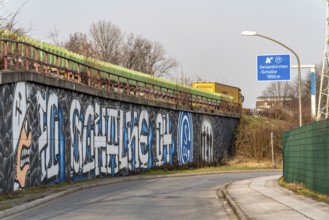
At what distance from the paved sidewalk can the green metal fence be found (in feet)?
2.45

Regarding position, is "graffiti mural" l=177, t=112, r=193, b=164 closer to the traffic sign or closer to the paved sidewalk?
the traffic sign

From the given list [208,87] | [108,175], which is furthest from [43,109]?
[208,87]

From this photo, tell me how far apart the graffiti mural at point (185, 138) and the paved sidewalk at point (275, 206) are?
2280 cm

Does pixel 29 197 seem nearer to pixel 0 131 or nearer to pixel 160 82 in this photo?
pixel 0 131

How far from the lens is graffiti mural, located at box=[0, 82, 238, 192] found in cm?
2061

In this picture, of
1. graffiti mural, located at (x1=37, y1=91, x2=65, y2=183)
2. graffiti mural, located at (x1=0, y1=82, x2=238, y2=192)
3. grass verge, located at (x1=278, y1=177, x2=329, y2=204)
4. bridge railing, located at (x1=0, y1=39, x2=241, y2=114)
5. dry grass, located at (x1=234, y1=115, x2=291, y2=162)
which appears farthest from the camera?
dry grass, located at (x1=234, y1=115, x2=291, y2=162)

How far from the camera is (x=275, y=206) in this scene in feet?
47.4

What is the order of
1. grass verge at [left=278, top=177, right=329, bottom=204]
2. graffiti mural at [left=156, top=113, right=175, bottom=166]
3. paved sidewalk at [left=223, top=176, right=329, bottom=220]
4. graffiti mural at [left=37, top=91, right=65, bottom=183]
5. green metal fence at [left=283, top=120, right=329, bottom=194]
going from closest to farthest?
paved sidewalk at [left=223, top=176, right=329, bottom=220] → grass verge at [left=278, top=177, right=329, bottom=204] → green metal fence at [left=283, top=120, right=329, bottom=194] → graffiti mural at [left=37, top=91, right=65, bottom=183] → graffiti mural at [left=156, top=113, right=175, bottom=166]

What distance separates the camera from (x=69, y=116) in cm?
2634

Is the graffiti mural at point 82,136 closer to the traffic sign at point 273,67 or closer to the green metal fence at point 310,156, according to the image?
the traffic sign at point 273,67

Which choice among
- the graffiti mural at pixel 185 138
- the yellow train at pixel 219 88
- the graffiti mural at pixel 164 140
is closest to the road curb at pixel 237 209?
the graffiti mural at pixel 164 140

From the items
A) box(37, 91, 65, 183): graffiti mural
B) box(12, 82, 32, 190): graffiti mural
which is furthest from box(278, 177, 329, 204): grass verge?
box(12, 82, 32, 190): graffiti mural

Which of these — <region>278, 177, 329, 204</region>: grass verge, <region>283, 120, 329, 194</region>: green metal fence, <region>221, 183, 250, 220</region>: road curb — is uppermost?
<region>283, 120, 329, 194</region>: green metal fence

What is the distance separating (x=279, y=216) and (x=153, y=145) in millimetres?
25419
